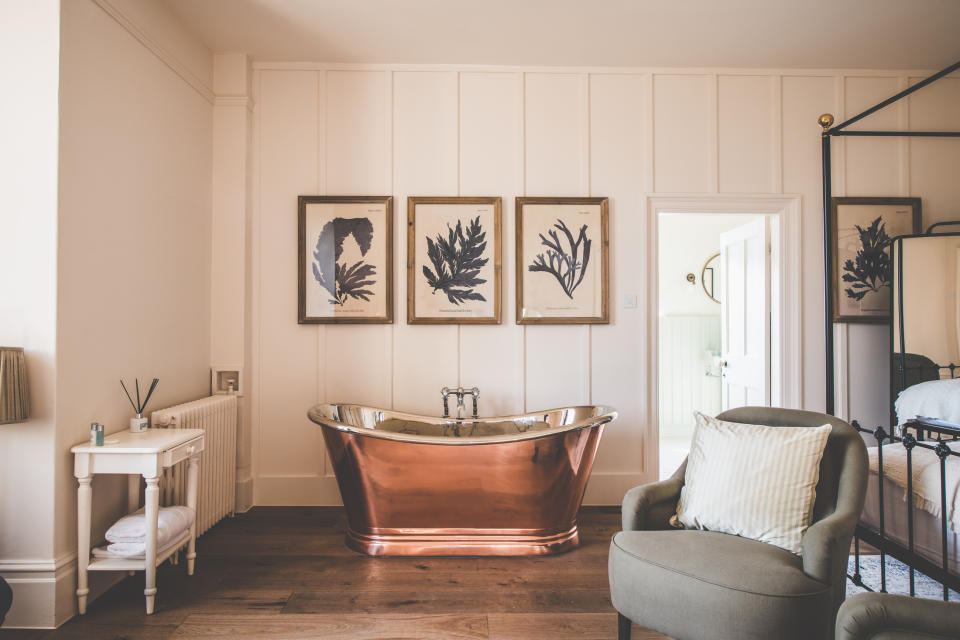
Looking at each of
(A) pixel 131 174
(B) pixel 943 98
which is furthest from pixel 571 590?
(B) pixel 943 98

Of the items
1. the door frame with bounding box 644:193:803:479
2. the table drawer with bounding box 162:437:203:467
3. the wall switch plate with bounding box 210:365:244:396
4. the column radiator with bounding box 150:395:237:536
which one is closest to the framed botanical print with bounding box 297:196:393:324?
the wall switch plate with bounding box 210:365:244:396

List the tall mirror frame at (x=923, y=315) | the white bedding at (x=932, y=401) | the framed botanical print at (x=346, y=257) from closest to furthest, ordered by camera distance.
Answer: the white bedding at (x=932, y=401) → the tall mirror frame at (x=923, y=315) → the framed botanical print at (x=346, y=257)

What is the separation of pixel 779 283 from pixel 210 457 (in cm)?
349

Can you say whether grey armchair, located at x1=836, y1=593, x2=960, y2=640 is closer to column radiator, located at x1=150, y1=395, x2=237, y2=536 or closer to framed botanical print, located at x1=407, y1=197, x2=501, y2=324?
framed botanical print, located at x1=407, y1=197, x2=501, y2=324

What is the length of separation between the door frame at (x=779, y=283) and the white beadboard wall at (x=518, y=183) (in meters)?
0.05

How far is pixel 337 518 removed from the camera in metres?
3.01

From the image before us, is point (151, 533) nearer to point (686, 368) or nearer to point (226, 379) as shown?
point (226, 379)

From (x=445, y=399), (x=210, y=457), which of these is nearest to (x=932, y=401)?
(x=445, y=399)

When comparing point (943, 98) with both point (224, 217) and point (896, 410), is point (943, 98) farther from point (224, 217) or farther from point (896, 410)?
point (224, 217)

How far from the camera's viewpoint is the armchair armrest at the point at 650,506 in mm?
1860

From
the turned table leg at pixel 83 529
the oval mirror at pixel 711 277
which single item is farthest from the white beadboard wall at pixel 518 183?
the oval mirror at pixel 711 277

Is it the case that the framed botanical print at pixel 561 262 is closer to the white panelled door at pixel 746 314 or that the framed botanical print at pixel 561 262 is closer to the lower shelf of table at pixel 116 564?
the white panelled door at pixel 746 314

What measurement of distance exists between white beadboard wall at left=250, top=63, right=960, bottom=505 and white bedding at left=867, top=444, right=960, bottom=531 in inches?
50.3

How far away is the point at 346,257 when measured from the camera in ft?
10.5
